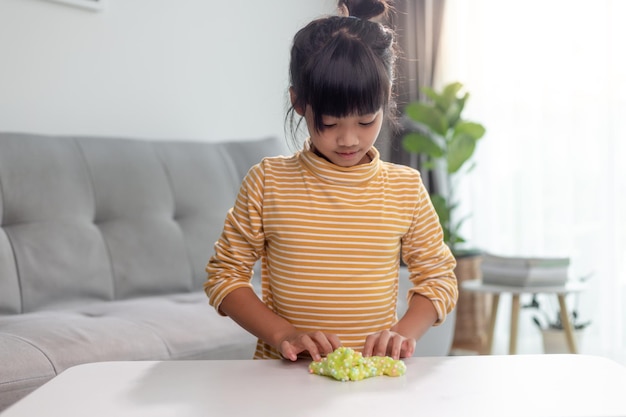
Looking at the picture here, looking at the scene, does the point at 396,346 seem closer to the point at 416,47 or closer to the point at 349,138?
the point at 349,138

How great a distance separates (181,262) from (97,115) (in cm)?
73

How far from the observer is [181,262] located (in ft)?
8.41

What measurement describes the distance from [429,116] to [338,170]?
2480 mm

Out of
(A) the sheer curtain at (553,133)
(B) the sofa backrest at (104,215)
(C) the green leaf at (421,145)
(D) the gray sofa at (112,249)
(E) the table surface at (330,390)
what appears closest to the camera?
(E) the table surface at (330,390)

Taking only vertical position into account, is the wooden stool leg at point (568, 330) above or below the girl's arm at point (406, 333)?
below

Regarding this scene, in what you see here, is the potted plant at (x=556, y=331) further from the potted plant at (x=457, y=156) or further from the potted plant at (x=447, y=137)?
the potted plant at (x=447, y=137)

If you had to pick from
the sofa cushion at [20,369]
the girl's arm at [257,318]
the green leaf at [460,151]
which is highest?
the girl's arm at [257,318]

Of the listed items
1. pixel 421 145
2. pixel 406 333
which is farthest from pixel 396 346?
pixel 421 145

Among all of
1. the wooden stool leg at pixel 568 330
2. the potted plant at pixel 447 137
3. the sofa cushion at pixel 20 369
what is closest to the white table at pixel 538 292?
the wooden stool leg at pixel 568 330

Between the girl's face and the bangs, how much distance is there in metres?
0.01

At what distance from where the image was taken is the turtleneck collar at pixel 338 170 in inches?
48.3

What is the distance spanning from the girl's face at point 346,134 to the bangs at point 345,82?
0.05ft

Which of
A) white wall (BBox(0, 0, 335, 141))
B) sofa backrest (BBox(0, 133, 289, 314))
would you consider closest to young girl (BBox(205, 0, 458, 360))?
sofa backrest (BBox(0, 133, 289, 314))

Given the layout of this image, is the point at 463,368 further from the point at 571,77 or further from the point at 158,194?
the point at 571,77
